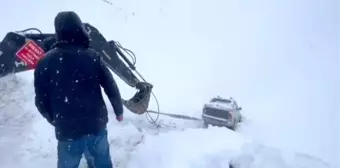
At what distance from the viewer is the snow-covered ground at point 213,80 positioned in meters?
5.71

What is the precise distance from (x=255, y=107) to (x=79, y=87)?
19.8 feet

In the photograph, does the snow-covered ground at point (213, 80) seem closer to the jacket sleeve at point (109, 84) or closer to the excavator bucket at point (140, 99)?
the excavator bucket at point (140, 99)

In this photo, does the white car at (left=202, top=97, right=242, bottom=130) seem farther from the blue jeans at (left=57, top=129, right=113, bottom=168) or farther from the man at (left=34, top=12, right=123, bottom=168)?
the man at (left=34, top=12, right=123, bottom=168)

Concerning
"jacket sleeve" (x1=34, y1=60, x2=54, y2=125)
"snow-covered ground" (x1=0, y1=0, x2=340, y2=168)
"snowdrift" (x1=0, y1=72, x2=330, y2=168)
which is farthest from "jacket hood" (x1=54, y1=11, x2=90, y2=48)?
"snow-covered ground" (x1=0, y1=0, x2=340, y2=168)

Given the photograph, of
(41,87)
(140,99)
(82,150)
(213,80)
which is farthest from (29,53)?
Answer: (213,80)

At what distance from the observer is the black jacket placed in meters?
3.85

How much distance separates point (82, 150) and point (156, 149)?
5.46 ft

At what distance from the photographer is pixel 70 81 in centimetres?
386

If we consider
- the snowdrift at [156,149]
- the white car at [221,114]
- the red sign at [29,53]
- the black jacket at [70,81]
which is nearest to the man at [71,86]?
the black jacket at [70,81]

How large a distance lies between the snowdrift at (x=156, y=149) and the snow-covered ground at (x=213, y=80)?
0.02 meters

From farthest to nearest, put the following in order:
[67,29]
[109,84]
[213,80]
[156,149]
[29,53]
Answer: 1. [213,80]
2. [156,149]
3. [29,53]
4. [109,84]
5. [67,29]

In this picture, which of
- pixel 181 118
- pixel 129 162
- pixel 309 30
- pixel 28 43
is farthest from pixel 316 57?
pixel 28 43

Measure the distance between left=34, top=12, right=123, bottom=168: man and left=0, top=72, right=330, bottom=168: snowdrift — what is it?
139 centimetres

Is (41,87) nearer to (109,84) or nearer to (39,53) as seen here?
(109,84)
